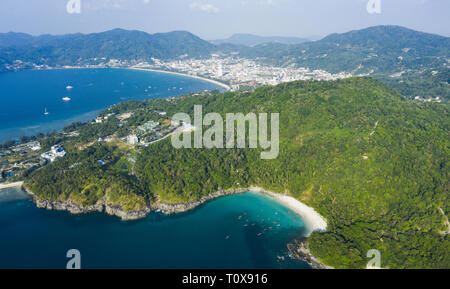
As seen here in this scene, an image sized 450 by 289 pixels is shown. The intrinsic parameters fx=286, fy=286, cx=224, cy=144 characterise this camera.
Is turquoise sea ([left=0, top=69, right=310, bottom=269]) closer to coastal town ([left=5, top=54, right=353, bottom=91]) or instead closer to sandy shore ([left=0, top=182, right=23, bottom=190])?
sandy shore ([left=0, top=182, right=23, bottom=190])

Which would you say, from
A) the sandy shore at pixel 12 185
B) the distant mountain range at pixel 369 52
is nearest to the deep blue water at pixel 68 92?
the sandy shore at pixel 12 185

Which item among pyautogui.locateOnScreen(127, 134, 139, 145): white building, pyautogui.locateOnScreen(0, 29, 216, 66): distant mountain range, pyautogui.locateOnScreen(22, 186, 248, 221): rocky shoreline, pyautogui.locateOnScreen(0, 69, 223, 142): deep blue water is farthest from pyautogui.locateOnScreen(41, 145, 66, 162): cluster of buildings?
pyautogui.locateOnScreen(0, 29, 216, 66): distant mountain range

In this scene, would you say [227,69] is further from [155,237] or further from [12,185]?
[155,237]

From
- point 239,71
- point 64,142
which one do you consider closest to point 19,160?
point 64,142

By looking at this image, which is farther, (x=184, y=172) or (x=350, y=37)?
(x=350, y=37)

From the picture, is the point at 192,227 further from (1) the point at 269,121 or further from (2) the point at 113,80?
(2) the point at 113,80

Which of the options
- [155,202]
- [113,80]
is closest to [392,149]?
[155,202]

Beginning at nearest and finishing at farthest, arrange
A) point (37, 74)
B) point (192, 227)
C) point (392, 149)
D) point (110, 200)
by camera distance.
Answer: point (192, 227) < point (110, 200) < point (392, 149) < point (37, 74)

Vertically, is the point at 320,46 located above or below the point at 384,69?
above
